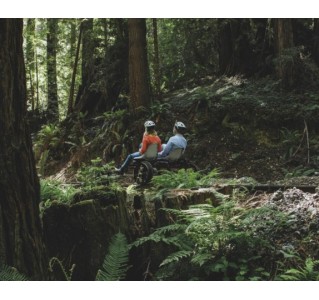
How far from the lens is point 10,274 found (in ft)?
11.9

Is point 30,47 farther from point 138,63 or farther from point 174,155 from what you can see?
point 174,155

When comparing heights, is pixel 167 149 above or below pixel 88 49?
below

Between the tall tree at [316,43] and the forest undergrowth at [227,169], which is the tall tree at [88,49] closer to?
the forest undergrowth at [227,169]

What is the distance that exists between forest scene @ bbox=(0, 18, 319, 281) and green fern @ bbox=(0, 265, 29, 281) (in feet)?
0.04

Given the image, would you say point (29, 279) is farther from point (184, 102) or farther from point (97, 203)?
point (184, 102)

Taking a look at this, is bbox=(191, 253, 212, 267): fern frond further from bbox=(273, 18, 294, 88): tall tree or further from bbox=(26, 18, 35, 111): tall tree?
bbox=(26, 18, 35, 111): tall tree

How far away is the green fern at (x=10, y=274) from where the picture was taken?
11.8 feet

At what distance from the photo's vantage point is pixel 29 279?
3.75 meters

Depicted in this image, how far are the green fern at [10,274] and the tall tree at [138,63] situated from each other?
11.6m

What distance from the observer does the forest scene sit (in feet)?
12.6

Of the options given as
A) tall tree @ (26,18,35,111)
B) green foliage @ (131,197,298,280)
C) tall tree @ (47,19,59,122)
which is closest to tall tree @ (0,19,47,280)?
green foliage @ (131,197,298,280)

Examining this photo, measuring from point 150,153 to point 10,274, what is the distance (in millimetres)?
6095

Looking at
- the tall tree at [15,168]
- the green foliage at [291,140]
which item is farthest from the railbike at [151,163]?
the tall tree at [15,168]

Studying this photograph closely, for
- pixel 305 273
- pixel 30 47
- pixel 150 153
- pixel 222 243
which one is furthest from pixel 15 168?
pixel 30 47
